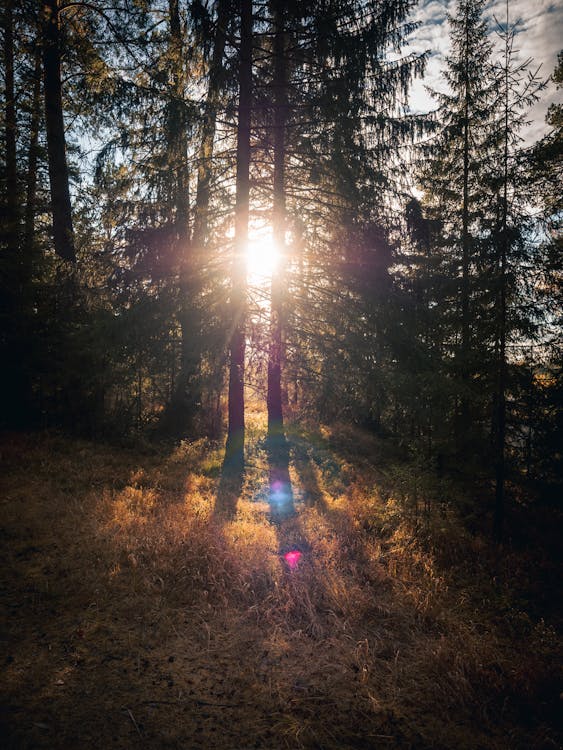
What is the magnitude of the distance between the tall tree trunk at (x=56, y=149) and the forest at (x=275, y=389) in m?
0.07

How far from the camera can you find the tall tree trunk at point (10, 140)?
10422mm

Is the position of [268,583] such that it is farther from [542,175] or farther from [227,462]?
[542,175]

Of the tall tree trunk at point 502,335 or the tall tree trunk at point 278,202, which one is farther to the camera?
the tall tree trunk at point 278,202

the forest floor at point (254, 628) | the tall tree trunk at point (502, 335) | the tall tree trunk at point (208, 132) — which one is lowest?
the forest floor at point (254, 628)

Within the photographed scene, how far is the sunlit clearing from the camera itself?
1026 cm

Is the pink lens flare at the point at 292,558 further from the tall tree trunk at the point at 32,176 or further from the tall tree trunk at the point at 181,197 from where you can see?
the tall tree trunk at the point at 32,176

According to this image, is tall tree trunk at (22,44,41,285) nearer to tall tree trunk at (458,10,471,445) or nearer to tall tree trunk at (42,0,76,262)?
tall tree trunk at (42,0,76,262)

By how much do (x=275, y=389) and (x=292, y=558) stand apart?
21.0ft

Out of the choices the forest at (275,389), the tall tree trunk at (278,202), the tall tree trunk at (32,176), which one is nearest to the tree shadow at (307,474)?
the forest at (275,389)

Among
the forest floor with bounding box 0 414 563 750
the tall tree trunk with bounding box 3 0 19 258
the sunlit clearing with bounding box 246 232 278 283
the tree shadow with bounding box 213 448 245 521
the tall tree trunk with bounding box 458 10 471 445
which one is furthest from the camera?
the tall tree trunk with bounding box 458 10 471 445

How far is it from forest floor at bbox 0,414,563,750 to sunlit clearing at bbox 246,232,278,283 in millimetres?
6090

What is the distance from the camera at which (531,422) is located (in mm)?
11250

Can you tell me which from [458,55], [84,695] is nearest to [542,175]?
[458,55]

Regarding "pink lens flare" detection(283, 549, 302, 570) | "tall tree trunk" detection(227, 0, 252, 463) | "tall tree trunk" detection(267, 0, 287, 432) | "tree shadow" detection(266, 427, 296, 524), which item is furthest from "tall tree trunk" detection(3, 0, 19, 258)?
"pink lens flare" detection(283, 549, 302, 570)
